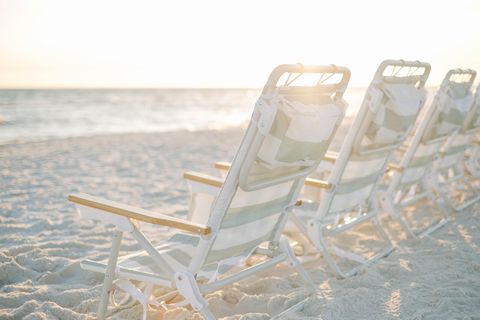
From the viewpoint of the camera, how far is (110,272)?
2684 mm

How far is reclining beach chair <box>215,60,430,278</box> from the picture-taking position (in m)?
3.40

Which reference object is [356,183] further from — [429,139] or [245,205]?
[245,205]

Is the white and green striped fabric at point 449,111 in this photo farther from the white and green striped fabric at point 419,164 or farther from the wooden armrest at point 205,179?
the wooden armrest at point 205,179

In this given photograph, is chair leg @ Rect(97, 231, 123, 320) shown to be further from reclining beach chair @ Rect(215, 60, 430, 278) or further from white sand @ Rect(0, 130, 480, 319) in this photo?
reclining beach chair @ Rect(215, 60, 430, 278)

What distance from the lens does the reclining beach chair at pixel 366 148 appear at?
11.2 feet

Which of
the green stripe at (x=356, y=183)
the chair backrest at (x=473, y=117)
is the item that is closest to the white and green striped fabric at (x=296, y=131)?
the green stripe at (x=356, y=183)

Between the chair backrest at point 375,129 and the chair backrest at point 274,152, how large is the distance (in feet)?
1.51

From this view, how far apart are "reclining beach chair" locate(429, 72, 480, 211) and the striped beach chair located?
79 centimetres

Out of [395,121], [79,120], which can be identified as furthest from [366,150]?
[79,120]

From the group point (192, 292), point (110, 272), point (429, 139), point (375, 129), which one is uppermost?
point (375, 129)

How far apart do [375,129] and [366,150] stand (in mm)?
148

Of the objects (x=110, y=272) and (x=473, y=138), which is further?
(x=473, y=138)

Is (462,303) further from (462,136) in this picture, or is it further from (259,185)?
(462,136)

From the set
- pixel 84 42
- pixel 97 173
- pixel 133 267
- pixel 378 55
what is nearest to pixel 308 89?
pixel 378 55
